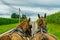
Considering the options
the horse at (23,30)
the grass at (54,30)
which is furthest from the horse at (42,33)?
the grass at (54,30)

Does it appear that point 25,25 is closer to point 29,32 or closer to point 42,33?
point 29,32

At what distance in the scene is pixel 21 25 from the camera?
43.2 feet

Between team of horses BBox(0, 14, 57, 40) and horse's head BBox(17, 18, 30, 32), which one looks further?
horse's head BBox(17, 18, 30, 32)

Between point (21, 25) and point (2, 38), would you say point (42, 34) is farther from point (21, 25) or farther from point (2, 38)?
point (2, 38)

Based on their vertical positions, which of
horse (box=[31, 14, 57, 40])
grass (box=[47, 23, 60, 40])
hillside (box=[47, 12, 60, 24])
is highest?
horse (box=[31, 14, 57, 40])

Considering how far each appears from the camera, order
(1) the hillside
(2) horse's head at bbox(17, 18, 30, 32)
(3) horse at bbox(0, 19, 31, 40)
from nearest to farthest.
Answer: (3) horse at bbox(0, 19, 31, 40), (2) horse's head at bbox(17, 18, 30, 32), (1) the hillside

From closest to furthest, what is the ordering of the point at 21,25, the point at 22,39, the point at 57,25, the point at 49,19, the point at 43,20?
the point at 22,39 → the point at 21,25 → the point at 43,20 → the point at 57,25 → the point at 49,19

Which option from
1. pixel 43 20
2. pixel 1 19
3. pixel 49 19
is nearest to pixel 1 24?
pixel 1 19

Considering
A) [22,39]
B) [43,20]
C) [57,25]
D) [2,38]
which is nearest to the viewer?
[2,38]

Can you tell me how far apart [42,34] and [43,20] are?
1.82m

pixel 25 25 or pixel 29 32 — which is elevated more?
pixel 25 25

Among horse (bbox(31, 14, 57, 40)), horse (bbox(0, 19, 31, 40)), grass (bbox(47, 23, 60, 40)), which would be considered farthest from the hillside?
horse (bbox(0, 19, 31, 40))

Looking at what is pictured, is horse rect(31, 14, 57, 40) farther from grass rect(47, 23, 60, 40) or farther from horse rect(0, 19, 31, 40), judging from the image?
grass rect(47, 23, 60, 40)

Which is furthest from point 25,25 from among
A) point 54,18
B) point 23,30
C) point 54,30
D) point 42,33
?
point 54,18
